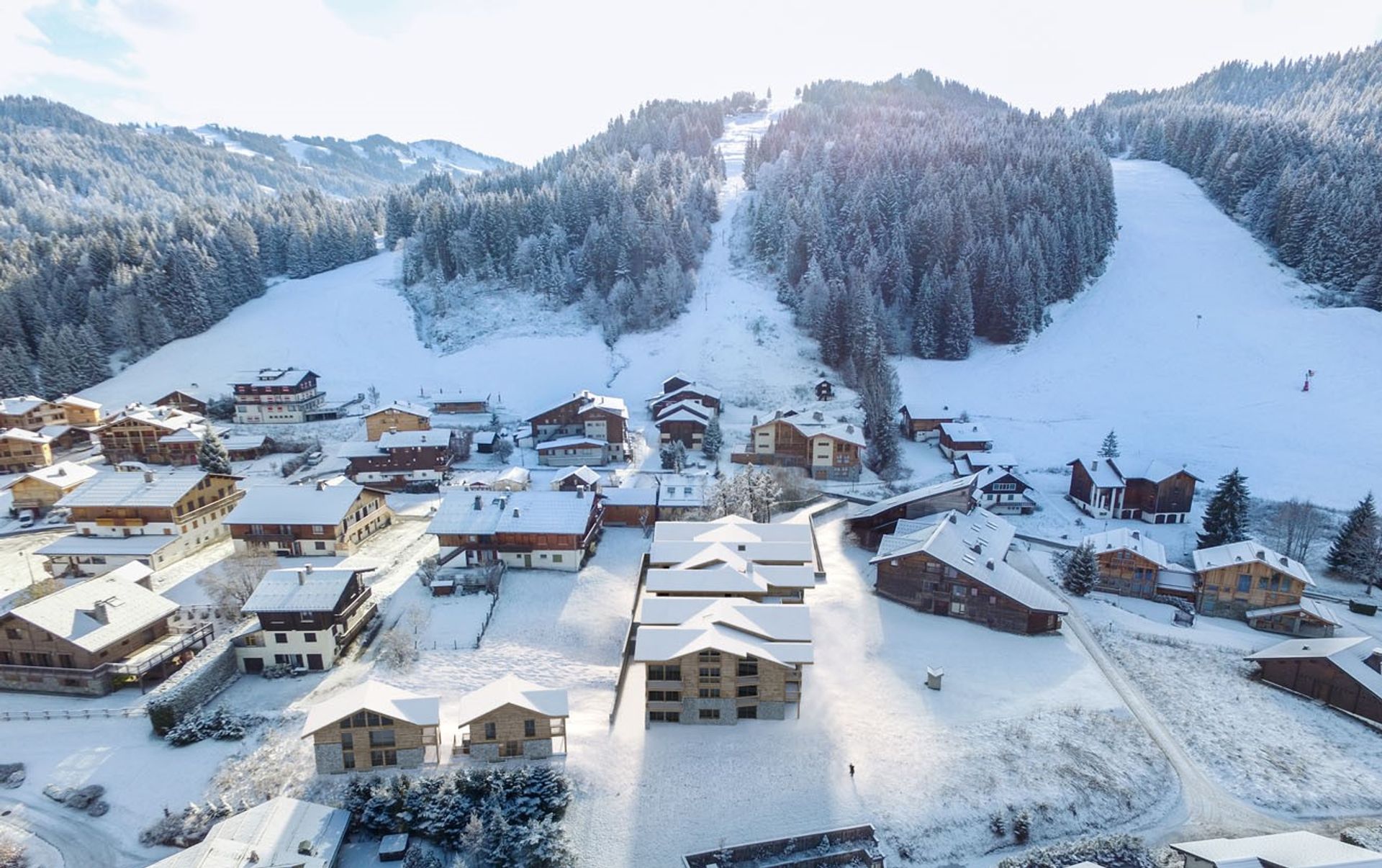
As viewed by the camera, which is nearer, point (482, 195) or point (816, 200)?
point (816, 200)

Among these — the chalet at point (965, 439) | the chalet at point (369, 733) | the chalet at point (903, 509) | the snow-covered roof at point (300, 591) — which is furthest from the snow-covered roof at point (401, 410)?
the chalet at point (965, 439)

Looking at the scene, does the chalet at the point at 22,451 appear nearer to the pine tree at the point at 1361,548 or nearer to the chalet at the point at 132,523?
the chalet at the point at 132,523

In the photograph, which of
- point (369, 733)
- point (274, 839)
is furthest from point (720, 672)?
point (274, 839)

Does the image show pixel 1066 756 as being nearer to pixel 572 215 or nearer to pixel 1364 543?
pixel 1364 543

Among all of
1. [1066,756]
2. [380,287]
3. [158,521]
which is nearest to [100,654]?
[158,521]

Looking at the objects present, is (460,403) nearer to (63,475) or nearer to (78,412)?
(63,475)

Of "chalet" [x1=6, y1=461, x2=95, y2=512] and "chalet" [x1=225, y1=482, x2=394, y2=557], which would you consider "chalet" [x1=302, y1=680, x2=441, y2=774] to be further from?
"chalet" [x1=6, y1=461, x2=95, y2=512]
